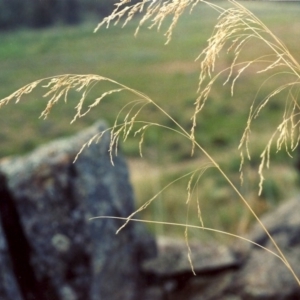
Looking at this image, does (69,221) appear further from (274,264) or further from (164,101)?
(274,264)

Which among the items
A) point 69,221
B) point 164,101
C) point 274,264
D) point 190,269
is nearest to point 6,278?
point 69,221

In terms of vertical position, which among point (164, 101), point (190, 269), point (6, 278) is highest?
point (164, 101)

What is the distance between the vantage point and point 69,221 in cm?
268

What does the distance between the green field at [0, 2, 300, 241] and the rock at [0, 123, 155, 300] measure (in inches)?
3.5

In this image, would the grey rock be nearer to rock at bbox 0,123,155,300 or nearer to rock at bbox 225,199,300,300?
rock at bbox 0,123,155,300

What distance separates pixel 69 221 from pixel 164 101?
2.44 feet

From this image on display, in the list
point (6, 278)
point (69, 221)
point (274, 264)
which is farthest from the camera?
point (274, 264)

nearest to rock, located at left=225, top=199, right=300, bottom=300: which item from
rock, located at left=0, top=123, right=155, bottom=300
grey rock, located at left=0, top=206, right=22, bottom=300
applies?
rock, located at left=0, top=123, right=155, bottom=300

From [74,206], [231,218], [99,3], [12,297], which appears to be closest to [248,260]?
[231,218]

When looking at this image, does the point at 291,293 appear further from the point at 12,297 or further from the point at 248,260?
the point at 12,297

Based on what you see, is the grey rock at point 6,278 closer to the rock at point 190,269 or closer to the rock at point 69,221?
the rock at point 69,221

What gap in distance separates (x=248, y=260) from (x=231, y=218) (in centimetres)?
22

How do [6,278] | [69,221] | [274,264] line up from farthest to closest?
[274,264], [69,221], [6,278]

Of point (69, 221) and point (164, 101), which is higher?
point (164, 101)
